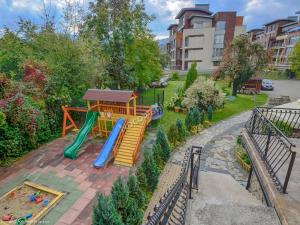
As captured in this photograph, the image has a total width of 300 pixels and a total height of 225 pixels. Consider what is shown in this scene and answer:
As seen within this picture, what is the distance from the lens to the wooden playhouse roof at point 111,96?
940cm

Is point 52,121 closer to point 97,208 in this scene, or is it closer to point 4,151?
point 4,151

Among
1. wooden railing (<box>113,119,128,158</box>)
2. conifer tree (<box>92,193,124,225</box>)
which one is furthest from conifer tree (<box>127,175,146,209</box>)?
wooden railing (<box>113,119,128,158</box>)

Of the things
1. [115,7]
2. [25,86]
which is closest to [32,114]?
[25,86]

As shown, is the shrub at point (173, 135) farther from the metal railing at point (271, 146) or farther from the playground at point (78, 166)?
the metal railing at point (271, 146)

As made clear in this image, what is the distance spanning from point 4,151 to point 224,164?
8985mm

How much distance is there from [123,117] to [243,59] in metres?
13.7

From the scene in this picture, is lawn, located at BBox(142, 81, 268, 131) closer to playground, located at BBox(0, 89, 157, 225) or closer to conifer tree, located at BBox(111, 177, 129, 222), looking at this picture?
playground, located at BBox(0, 89, 157, 225)

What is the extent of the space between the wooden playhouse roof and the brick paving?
2469 millimetres

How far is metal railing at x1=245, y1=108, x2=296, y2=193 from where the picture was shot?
404 centimetres

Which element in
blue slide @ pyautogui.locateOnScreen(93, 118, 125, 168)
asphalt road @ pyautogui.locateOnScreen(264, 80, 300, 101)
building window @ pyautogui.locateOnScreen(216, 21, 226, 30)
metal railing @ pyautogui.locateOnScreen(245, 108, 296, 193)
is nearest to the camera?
metal railing @ pyautogui.locateOnScreen(245, 108, 296, 193)

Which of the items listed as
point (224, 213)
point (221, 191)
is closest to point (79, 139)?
point (221, 191)

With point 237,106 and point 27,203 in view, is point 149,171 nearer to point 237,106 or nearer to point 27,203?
point 27,203

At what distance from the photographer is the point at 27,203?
583 centimetres

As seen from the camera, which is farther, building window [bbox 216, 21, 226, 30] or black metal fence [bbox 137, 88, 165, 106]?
building window [bbox 216, 21, 226, 30]
